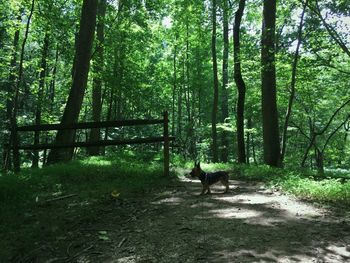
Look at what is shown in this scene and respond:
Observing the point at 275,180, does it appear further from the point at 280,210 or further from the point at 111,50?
the point at 111,50

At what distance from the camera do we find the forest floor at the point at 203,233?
4707 millimetres

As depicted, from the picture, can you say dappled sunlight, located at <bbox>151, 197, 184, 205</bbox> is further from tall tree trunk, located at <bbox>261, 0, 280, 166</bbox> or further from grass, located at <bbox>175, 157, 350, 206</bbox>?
tall tree trunk, located at <bbox>261, 0, 280, 166</bbox>

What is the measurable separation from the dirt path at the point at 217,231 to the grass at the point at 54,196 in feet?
1.69

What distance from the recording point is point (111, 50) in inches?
826

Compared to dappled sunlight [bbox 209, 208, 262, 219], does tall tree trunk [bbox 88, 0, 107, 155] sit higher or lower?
higher

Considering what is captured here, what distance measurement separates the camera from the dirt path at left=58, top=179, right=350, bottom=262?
4680 millimetres

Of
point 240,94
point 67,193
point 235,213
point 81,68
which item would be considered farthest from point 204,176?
point 240,94

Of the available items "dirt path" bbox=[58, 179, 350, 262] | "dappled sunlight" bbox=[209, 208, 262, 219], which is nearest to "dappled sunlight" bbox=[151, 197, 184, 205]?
"dirt path" bbox=[58, 179, 350, 262]

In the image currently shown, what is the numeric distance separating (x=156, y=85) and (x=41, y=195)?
87.2ft

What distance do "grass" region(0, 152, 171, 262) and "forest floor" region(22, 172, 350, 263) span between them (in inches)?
6.9

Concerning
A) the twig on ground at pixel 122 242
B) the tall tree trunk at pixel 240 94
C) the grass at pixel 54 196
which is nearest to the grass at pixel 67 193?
the grass at pixel 54 196

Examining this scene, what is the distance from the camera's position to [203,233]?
5465 millimetres

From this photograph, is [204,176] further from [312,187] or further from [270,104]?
[270,104]

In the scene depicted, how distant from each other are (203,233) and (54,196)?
3.65 meters
